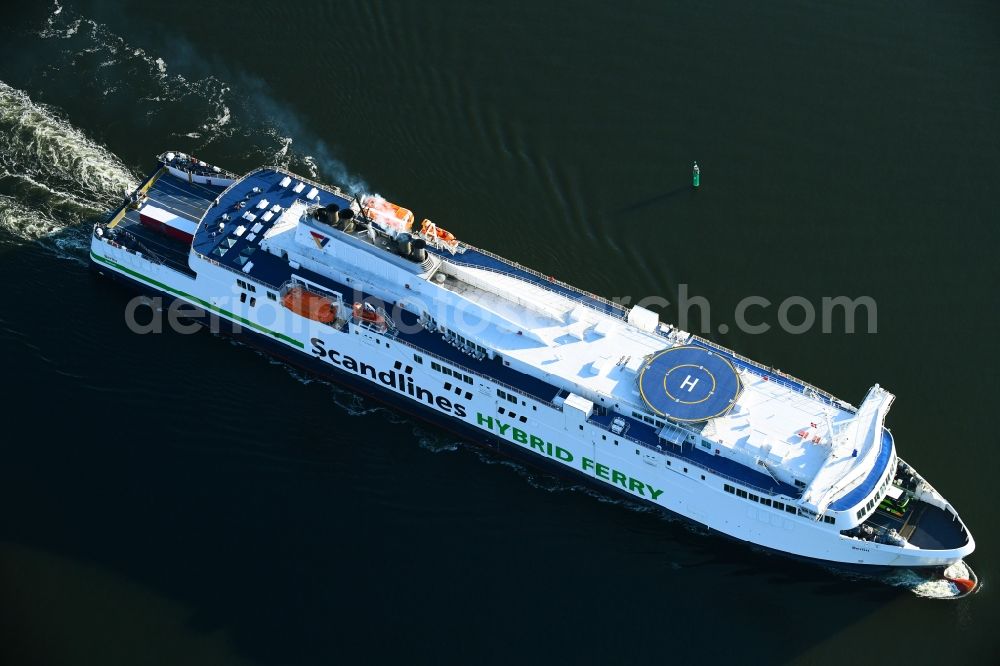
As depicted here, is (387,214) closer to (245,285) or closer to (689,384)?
(245,285)

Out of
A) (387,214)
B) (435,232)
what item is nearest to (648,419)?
(435,232)

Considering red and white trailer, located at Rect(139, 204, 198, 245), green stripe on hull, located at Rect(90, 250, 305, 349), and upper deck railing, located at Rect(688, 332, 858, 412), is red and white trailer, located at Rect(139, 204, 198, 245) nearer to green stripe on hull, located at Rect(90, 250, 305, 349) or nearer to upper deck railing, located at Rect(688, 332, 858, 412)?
green stripe on hull, located at Rect(90, 250, 305, 349)

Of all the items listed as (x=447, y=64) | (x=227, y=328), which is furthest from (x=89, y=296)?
(x=447, y=64)

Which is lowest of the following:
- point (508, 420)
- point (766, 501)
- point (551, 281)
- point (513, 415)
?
point (766, 501)

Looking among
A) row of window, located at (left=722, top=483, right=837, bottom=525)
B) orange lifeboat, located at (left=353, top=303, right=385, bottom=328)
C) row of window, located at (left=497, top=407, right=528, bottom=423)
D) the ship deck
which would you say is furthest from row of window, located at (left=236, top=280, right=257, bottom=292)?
row of window, located at (left=722, top=483, right=837, bottom=525)

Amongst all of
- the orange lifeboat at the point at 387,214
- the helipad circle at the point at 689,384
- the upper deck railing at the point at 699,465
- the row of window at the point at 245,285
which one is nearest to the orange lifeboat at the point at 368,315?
the orange lifeboat at the point at 387,214

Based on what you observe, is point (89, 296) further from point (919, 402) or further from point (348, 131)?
point (919, 402)

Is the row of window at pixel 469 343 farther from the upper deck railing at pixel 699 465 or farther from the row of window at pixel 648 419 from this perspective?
the row of window at pixel 648 419
